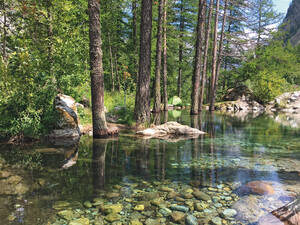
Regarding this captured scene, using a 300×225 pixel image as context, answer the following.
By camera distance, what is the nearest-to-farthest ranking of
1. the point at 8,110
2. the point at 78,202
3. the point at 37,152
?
the point at 78,202 < the point at 37,152 < the point at 8,110

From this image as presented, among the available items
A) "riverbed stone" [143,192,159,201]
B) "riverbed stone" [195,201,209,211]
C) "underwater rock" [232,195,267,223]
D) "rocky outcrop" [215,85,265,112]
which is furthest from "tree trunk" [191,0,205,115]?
"riverbed stone" [195,201,209,211]

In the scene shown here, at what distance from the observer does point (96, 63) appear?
696 cm

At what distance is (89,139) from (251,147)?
5.16m

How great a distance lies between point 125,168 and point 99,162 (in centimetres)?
74

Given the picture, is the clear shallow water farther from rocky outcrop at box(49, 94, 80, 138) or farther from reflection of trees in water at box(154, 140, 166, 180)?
rocky outcrop at box(49, 94, 80, 138)

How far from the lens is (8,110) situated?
257 inches

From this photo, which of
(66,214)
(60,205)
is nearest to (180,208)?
(66,214)

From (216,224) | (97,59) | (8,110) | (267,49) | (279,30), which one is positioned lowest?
(216,224)

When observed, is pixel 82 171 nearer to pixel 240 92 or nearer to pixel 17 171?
pixel 17 171

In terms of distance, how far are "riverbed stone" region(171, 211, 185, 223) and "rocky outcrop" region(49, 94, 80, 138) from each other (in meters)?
5.69

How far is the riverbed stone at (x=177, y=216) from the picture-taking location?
2660 mm

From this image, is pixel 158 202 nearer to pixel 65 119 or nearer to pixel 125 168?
pixel 125 168

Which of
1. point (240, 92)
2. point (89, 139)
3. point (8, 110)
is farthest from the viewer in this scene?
point (240, 92)

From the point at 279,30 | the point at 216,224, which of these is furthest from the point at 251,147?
the point at 279,30
